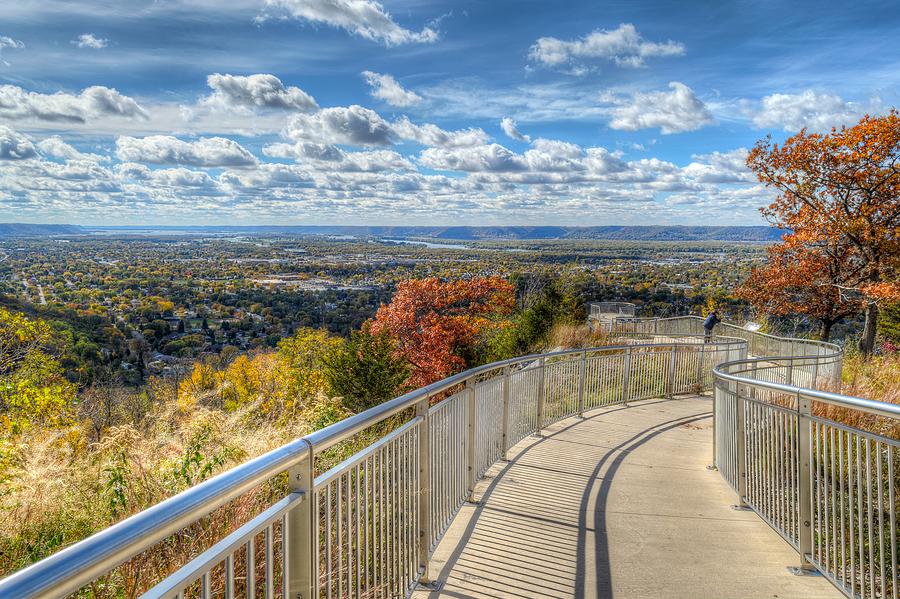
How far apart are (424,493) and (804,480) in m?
2.75

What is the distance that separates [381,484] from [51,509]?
427cm

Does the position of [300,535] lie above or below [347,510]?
above

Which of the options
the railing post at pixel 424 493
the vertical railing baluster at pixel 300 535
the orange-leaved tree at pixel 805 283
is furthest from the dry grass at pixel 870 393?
the vertical railing baluster at pixel 300 535

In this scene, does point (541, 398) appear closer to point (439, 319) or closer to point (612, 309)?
point (439, 319)

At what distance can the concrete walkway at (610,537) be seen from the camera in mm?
4227

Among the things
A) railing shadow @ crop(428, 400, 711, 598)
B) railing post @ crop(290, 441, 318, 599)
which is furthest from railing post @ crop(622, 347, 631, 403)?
railing post @ crop(290, 441, 318, 599)

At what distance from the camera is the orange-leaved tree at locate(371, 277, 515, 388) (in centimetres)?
2748

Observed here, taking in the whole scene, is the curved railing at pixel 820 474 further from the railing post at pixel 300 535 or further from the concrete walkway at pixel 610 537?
the railing post at pixel 300 535

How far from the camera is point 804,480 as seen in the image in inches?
173

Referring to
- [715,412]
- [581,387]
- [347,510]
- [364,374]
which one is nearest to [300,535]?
[347,510]

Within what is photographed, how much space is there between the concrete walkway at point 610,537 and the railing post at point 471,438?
217 millimetres

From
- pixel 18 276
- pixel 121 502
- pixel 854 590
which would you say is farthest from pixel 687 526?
pixel 18 276

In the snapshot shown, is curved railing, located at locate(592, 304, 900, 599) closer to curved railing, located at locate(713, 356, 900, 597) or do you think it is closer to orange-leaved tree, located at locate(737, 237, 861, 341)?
curved railing, located at locate(713, 356, 900, 597)

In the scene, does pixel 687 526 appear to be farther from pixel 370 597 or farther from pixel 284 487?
pixel 284 487
